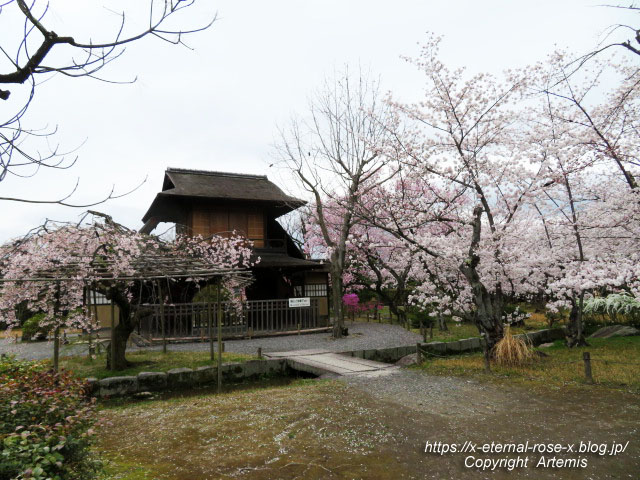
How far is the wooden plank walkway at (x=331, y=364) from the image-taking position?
33.6ft

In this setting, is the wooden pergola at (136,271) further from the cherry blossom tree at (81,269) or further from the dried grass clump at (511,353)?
the dried grass clump at (511,353)

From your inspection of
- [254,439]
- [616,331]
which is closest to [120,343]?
[254,439]

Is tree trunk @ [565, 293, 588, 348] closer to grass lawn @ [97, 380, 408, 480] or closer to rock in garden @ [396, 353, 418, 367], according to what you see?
rock in garden @ [396, 353, 418, 367]

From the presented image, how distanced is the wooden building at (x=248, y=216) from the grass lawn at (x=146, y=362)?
5.54m

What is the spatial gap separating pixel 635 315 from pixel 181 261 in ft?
55.1

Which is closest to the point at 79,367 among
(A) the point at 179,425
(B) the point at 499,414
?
(A) the point at 179,425

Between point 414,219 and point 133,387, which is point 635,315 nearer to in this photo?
point 414,219

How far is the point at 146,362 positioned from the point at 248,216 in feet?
36.1

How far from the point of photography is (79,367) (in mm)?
11273

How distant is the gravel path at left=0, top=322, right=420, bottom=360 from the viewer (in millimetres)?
14519

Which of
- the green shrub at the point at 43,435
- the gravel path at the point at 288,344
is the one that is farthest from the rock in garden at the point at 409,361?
the green shrub at the point at 43,435

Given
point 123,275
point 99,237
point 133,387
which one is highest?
point 99,237

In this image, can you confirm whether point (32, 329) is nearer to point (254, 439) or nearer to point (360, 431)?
point (254, 439)

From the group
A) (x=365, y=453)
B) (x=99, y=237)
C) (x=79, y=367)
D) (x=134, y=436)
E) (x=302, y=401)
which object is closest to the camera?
(x=365, y=453)
